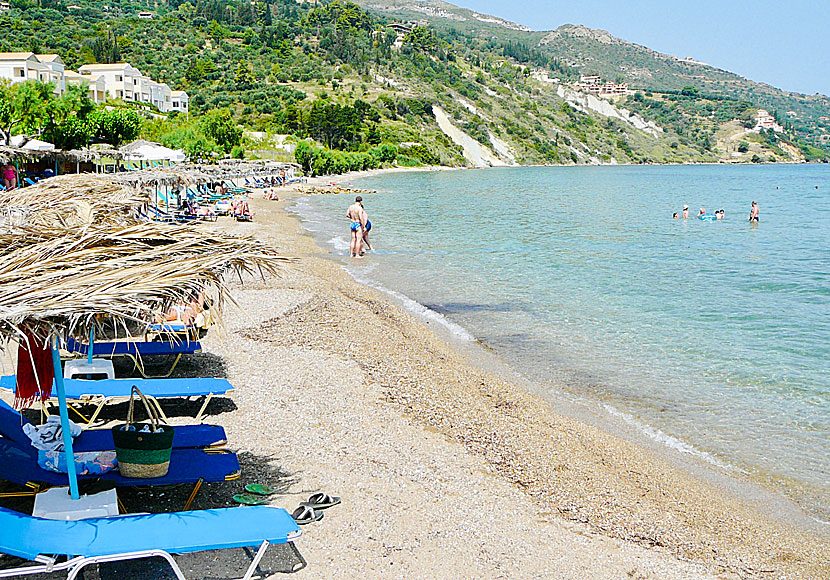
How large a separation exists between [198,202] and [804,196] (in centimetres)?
5161

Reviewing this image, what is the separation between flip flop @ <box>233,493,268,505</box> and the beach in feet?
0.35

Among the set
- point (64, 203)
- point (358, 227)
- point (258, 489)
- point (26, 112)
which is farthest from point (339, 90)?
point (258, 489)

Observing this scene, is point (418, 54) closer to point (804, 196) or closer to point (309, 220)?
point (804, 196)

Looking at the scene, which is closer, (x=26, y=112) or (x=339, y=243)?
(x=339, y=243)

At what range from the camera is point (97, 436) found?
217 inches

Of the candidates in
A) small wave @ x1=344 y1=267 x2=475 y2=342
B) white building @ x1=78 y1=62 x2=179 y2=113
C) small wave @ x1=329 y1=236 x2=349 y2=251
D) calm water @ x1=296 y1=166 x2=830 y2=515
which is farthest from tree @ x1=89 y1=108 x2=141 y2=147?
white building @ x1=78 y1=62 x2=179 y2=113

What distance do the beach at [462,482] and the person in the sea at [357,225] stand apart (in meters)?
9.16

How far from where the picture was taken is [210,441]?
5.87m

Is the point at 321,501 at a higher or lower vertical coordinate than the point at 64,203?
lower

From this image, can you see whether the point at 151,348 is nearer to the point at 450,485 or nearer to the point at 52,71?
the point at 450,485

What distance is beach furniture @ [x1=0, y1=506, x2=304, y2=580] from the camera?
382cm

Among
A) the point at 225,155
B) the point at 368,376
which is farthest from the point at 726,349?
the point at 225,155

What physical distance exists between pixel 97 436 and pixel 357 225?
1414 cm

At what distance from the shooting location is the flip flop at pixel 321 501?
528cm
